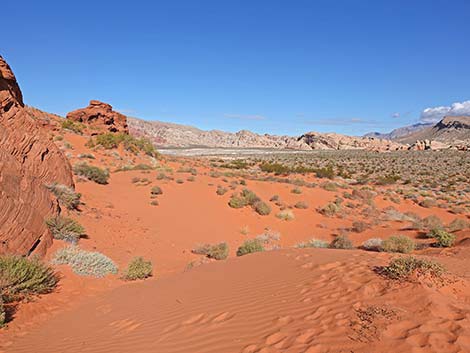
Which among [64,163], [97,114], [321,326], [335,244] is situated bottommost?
[335,244]

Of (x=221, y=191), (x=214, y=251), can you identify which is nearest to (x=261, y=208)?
(x=221, y=191)

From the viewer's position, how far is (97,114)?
1363 inches

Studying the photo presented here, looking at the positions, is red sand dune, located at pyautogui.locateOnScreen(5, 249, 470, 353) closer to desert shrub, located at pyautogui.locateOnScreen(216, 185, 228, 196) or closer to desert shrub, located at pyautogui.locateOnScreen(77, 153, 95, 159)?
desert shrub, located at pyautogui.locateOnScreen(216, 185, 228, 196)

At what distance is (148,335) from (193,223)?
1018cm

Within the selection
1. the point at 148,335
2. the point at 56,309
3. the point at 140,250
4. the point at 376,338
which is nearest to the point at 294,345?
the point at 376,338

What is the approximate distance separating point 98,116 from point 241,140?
127340 millimetres

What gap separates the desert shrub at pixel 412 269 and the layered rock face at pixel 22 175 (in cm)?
695

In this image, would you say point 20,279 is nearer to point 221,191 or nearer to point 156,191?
point 156,191

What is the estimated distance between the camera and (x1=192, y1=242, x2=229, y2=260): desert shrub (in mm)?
10172

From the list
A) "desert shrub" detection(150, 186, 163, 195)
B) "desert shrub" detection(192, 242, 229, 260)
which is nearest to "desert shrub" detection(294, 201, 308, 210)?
"desert shrub" detection(150, 186, 163, 195)

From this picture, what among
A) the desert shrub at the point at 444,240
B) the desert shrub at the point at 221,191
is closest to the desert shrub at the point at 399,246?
the desert shrub at the point at 444,240

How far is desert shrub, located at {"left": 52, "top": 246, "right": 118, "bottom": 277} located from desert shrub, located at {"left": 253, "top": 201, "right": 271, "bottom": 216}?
9.64 metres

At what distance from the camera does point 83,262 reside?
7727mm

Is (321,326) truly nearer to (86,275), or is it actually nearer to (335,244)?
(86,275)
